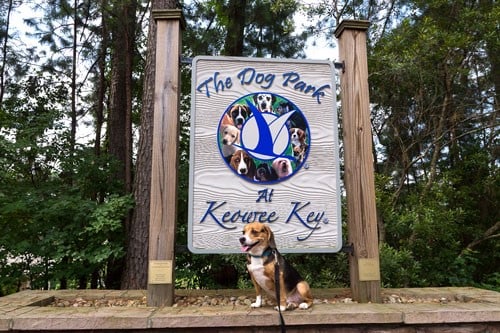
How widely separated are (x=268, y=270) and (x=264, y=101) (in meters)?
1.21

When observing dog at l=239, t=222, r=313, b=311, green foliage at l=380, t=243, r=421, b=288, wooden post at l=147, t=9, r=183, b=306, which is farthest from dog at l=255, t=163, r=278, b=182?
green foliage at l=380, t=243, r=421, b=288

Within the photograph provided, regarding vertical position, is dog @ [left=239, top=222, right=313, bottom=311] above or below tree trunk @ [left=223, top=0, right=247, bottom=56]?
below

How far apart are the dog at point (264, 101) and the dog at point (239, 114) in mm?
86

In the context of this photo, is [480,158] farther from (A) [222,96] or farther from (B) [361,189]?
(A) [222,96]

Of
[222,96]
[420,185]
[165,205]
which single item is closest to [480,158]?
[420,185]

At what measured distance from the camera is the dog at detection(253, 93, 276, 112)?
277 cm

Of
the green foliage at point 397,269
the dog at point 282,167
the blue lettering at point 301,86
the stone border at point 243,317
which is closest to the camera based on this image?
the stone border at point 243,317

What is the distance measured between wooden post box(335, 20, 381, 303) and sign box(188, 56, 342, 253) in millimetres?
105

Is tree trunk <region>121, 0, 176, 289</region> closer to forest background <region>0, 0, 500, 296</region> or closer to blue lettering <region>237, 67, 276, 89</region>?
forest background <region>0, 0, 500, 296</region>

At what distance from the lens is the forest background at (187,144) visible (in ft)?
14.1

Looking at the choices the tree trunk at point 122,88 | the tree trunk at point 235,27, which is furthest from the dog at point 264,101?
the tree trunk at point 235,27

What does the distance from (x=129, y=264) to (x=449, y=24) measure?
544cm

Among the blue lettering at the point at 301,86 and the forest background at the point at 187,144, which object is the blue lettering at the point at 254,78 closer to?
the blue lettering at the point at 301,86

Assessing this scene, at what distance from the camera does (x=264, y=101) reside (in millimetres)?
2785
